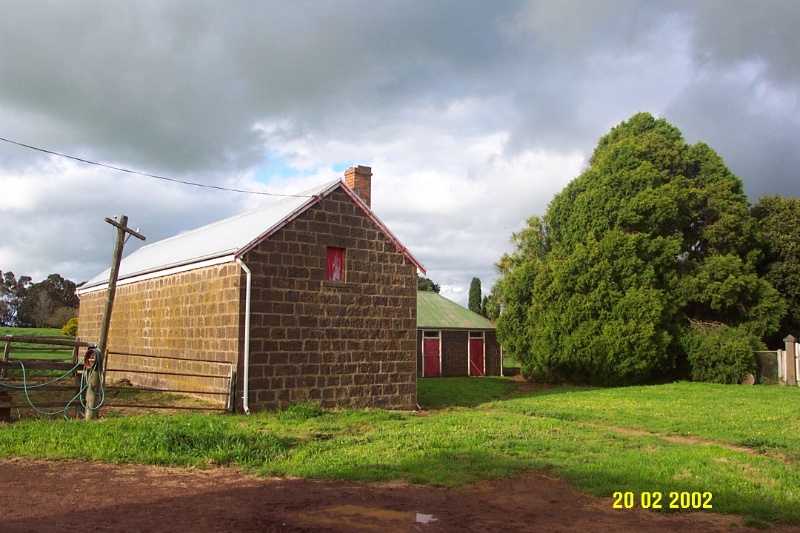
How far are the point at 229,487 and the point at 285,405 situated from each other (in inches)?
294

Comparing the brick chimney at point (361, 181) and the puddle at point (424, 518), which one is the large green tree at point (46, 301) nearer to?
the brick chimney at point (361, 181)

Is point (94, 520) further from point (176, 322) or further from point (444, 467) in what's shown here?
point (176, 322)

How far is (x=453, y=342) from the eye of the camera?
3416 centimetres

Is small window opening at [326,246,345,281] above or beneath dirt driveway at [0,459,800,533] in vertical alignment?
above

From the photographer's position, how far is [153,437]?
10438 mm

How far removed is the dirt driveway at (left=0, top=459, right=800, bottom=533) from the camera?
646 cm

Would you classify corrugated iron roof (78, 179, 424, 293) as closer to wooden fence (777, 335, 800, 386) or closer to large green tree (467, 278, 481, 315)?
wooden fence (777, 335, 800, 386)

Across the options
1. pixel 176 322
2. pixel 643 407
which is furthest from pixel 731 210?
pixel 176 322

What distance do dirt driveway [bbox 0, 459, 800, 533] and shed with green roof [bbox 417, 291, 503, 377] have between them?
24239 mm

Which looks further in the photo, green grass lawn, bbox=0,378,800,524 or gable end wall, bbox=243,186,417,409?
gable end wall, bbox=243,186,417,409

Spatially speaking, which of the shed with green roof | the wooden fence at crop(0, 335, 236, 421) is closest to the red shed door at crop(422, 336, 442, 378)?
the shed with green roof

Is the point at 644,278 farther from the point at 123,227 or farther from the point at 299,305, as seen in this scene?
the point at 123,227

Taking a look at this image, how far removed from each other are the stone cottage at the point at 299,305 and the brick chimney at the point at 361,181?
3 cm

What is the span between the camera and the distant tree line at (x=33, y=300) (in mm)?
78312
